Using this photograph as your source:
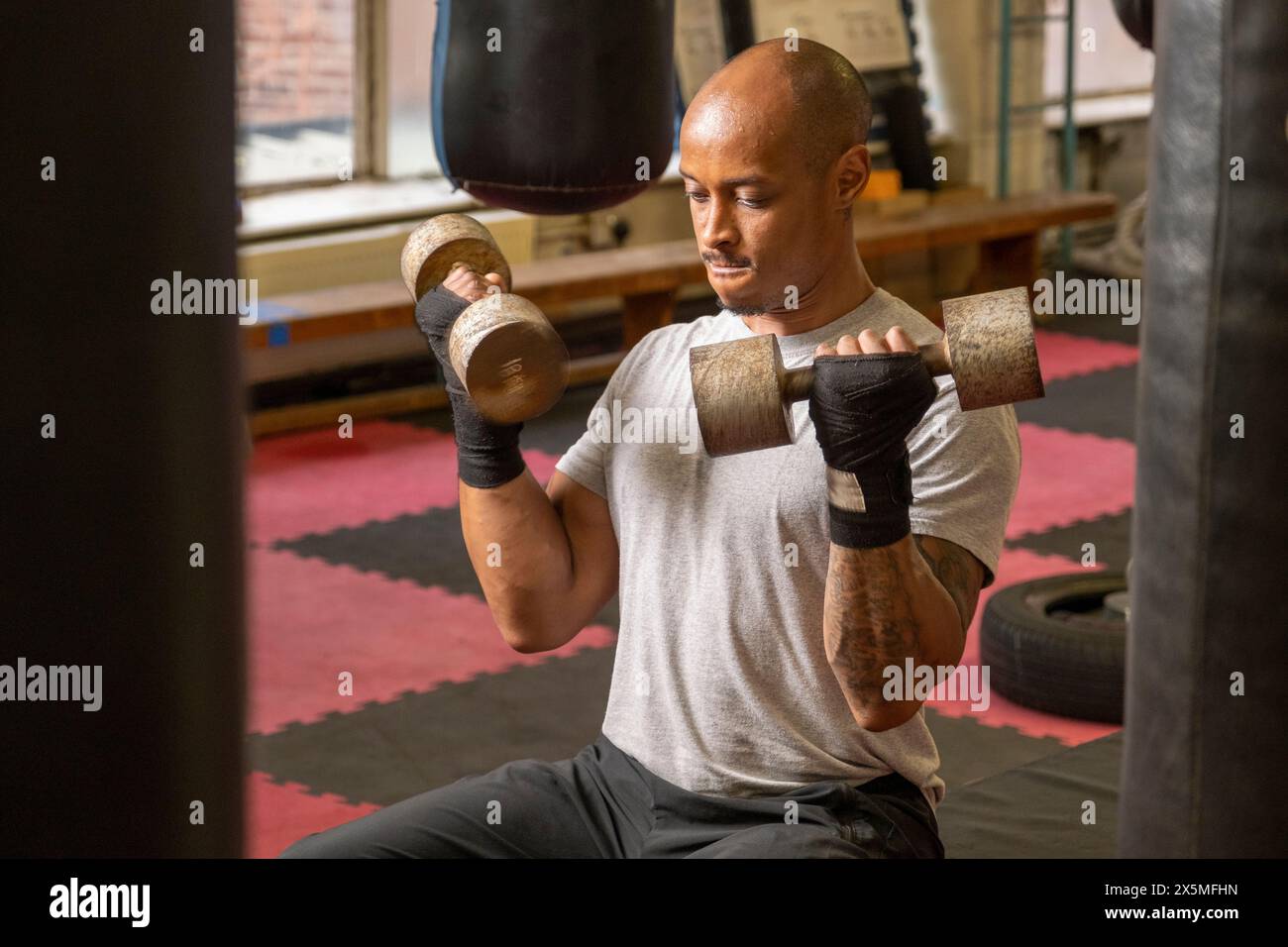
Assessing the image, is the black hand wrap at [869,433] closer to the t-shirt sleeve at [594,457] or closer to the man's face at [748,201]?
the man's face at [748,201]

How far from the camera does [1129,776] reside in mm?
1321

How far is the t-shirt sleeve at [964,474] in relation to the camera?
74.1 inches

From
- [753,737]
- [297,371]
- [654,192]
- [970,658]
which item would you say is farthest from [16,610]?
[654,192]

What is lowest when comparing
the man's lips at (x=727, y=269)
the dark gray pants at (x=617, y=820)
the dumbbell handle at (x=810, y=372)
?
the dark gray pants at (x=617, y=820)

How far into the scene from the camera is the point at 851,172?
1958 millimetres

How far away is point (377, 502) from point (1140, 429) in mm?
4837

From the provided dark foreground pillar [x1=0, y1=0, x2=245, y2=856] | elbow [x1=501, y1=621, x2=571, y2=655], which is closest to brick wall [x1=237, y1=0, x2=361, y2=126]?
elbow [x1=501, y1=621, x2=571, y2=655]

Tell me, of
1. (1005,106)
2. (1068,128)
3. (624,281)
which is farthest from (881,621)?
(1068,128)

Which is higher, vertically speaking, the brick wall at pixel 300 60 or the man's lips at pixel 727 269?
the brick wall at pixel 300 60

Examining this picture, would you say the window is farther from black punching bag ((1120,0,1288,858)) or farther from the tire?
black punching bag ((1120,0,1288,858))

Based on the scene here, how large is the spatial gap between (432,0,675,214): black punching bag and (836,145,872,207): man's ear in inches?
24.7

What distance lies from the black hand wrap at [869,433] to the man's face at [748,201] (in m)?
0.24

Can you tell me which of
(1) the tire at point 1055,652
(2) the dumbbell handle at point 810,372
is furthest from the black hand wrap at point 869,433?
(1) the tire at point 1055,652

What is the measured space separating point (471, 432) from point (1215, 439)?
983 millimetres
